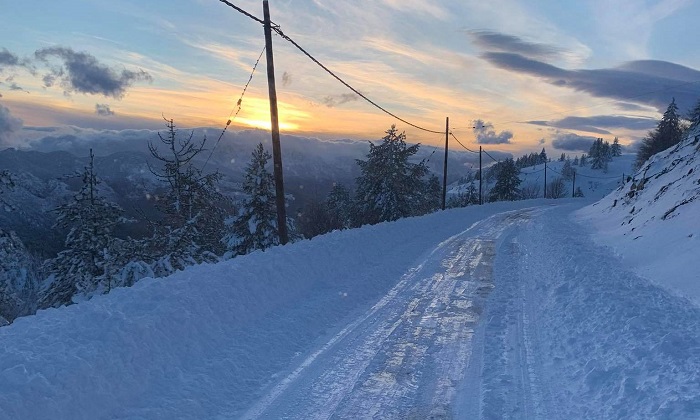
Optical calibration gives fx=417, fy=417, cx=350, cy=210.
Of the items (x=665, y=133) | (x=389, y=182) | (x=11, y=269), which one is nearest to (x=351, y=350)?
(x=11, y=269)

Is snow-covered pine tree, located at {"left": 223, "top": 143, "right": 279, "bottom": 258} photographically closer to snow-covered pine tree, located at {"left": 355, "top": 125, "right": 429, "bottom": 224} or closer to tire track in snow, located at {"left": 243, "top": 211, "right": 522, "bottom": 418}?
snow-covered pine tree, located at {"left": 355, "top": 125, "right": 429, "bottom": 224}

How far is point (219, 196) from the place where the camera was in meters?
24.7

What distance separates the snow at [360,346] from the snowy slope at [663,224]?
20 cm

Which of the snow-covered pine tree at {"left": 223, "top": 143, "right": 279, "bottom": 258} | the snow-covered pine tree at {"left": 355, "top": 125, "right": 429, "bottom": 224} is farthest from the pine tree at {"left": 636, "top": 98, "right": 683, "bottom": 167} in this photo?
the snow-covered pine tree at {"left": 223, "top": 143, "right": 279, "bottom": 258}

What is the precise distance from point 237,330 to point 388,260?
7.31m

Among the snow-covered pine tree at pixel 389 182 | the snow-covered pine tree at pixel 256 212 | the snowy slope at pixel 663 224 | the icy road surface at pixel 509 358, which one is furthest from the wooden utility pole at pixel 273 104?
the snow-covered pine tree at pixel 389 182

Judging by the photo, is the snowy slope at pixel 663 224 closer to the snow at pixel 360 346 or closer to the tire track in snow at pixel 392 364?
the snow at pixel 360 346

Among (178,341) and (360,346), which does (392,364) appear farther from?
(178,341)

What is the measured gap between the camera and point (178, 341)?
6.39 metres

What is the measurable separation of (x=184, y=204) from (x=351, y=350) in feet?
63.9

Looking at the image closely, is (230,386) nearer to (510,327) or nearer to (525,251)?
(510,327)

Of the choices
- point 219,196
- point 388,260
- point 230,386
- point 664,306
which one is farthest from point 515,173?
point 230,386

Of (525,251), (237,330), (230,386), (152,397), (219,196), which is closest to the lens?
(152,397)

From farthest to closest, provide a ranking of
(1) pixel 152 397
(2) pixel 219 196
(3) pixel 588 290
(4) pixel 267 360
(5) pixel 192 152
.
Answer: (2) pixel 219 196 → (5) pixel 192 152 → (3) pixel 588 290 → (4) pixel 267 360 → (1) pixel 152 397
